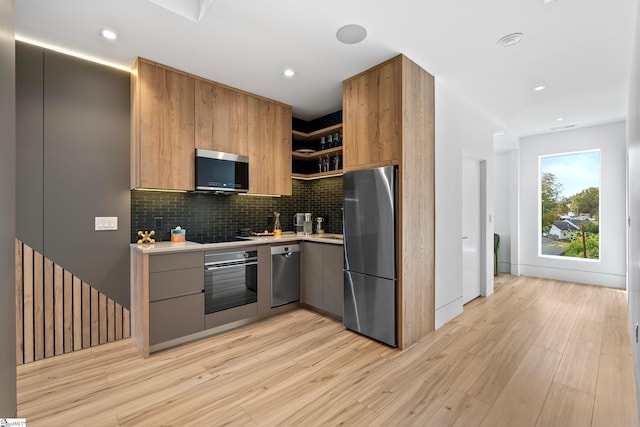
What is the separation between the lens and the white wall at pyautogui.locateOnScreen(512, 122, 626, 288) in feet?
14.4

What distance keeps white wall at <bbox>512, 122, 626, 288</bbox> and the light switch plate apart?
6.44 meters

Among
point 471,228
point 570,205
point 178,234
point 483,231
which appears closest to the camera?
point 178,234

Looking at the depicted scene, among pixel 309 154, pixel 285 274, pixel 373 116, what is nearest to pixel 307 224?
pixel 285 274

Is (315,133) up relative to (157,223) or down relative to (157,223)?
up

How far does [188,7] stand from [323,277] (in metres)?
2.75

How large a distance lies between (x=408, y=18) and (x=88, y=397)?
348 centimetres

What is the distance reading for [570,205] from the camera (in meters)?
4.97

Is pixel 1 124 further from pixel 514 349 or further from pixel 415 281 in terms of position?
pixel 514 349

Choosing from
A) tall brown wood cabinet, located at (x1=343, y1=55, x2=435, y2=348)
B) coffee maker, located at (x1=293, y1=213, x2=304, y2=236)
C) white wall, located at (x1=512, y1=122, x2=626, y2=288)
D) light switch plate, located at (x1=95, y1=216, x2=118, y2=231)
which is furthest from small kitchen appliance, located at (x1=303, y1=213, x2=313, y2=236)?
white wall, located at (x1=512, y1=122, x2=626, y2=288)

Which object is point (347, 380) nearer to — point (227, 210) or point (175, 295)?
point (175, 295)

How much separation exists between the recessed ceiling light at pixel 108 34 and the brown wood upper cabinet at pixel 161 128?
1.06ft

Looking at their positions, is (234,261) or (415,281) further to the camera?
(234,261)

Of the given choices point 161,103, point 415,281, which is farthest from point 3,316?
point 415,281

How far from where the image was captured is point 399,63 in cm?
252
